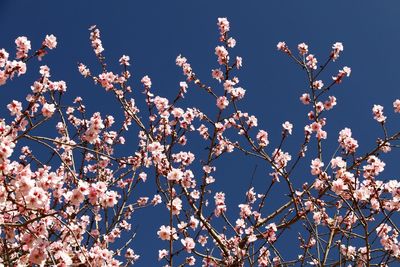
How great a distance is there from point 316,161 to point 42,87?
3.54 m

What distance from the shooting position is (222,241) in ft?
21.1

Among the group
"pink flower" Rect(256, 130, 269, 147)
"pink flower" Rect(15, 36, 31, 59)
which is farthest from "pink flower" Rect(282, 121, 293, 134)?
"pink flower" Rect(15, 36, 31, 59)

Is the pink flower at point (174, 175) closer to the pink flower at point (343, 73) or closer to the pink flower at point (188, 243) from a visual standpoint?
the pink flower at point (188, 243)

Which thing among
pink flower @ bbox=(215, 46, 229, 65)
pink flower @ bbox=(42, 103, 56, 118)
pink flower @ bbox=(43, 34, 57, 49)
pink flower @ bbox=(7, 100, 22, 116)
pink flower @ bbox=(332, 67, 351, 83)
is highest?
pink flower @ bbox=(215, 46, 229, 65)

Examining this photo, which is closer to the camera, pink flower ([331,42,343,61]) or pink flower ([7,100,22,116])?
pink flower ([7,100,22,116])

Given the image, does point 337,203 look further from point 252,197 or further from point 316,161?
point 252,197

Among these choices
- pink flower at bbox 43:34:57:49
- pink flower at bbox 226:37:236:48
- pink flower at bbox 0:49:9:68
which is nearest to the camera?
pink flower at bbox 0:49:9:68

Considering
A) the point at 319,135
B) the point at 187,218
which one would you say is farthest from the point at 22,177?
the point at 319,135

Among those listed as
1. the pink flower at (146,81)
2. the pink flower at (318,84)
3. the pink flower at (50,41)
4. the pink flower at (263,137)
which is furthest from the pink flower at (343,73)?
the pink flower at (50,41)

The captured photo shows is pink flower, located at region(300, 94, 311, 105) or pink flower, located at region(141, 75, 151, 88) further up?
pink flower, located at region(141, 75, 151, 88)

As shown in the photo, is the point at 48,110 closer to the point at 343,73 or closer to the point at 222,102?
the point at 222,102

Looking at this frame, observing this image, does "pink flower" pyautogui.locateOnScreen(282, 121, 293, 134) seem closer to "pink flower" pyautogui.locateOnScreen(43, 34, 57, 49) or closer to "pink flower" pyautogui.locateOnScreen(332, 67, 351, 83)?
"pink flower" pyautogui.locateOnScreen(332, 67, 351, 83)

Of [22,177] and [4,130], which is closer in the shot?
[22,177]

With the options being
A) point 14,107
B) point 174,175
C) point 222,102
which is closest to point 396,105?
point 222,102
